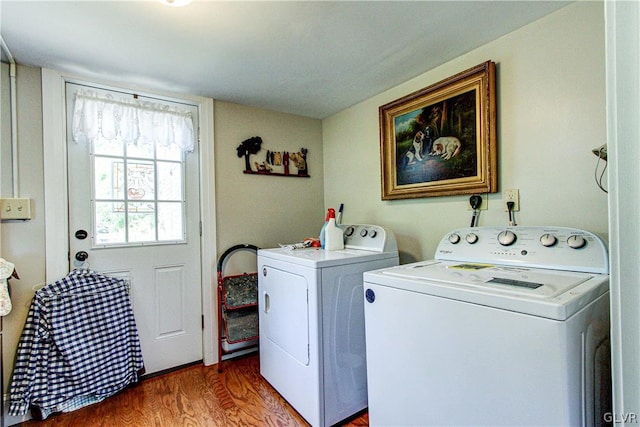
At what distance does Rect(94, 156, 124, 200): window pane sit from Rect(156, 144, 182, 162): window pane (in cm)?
25

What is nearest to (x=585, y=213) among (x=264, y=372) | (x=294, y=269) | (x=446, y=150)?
(x=446, y=150)

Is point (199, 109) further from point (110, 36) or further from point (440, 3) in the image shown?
point (440, 3)

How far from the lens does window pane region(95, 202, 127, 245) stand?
2.02 meters

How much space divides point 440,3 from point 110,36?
1.60 metres

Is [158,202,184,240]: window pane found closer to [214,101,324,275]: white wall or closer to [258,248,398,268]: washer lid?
[214,101,324,275]: white wall

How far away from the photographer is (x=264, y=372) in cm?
212

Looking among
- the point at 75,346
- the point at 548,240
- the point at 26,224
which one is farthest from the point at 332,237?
the point at 26,224

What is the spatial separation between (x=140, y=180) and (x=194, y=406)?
1537mm

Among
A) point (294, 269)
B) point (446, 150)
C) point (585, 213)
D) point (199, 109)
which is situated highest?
point (199, 109)

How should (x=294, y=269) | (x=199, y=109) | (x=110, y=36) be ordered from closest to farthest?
(x=110, y=36) < (x=294, y=269) < (x=199, y=109)

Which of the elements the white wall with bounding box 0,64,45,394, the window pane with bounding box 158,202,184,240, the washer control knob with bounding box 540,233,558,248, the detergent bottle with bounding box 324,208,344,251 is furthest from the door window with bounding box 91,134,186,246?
the washer control knob with bounding box 540,233,558,248

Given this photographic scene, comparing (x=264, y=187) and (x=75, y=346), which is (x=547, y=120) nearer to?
(x=264, y=187)

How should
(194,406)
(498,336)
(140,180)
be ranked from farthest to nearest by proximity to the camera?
(140,180)
(194,406)
(498,336)

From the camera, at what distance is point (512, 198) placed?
1607 mm
